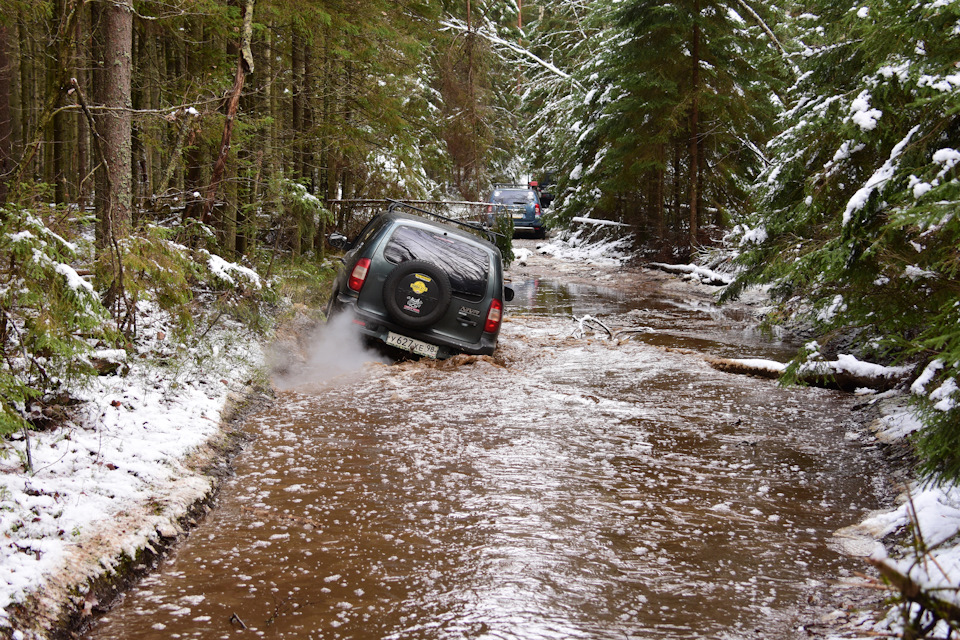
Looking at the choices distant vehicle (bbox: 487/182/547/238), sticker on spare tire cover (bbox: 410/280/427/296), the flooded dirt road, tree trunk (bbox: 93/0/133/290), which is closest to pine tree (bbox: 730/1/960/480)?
the flooded dirt road

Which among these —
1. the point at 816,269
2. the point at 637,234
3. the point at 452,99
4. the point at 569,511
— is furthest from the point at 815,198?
the point at 452,99

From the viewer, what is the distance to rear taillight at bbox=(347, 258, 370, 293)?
27.8ft

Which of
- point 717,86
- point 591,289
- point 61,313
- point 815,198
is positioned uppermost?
point 717,86

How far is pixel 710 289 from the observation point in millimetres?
19641

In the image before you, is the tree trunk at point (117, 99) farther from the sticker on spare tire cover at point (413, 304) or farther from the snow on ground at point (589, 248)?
the snow on ground at point (589, 248)

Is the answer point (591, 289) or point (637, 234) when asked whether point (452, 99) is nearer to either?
point (637, 234)

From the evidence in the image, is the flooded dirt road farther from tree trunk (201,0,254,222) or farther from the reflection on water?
tree trunk (201,0,254,222)

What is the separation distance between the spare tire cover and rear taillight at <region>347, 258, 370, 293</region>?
259 millimetres

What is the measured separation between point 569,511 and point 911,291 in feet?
10.1

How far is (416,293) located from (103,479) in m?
4.35

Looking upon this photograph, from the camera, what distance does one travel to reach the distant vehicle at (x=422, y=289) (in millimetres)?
8461

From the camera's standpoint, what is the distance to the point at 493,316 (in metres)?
8.83

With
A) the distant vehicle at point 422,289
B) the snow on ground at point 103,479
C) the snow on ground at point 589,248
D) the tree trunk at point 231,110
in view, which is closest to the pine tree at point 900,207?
the distant vehicle at point 422,289

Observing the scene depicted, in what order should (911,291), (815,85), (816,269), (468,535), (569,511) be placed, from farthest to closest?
(815,85)
(816,269)
(911,291)
(569,511)
(468,535)
